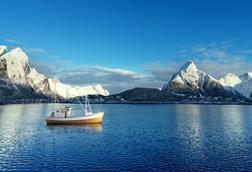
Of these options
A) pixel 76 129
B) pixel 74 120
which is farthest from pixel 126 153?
pixel 74 120

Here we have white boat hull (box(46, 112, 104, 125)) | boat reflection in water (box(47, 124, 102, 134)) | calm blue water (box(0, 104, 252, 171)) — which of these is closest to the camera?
calm blue water (box(0, 104, 252, 171))

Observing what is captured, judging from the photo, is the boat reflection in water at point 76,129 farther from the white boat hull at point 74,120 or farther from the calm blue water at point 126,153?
the calm blue water at point 126,153

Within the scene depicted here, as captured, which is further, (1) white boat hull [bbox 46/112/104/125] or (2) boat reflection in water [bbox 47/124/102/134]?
(1) white boat hull [bbox 46/112/104/125]

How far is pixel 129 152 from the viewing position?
70250mm

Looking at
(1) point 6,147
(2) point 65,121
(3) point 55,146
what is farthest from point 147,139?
(2) point 65,121

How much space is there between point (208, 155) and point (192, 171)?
14.6m

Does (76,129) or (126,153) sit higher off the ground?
(76,129)

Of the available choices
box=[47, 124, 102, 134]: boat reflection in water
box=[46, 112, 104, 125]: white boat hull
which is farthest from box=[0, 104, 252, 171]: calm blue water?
box=[46, 112, 104, 125]: white boat hull

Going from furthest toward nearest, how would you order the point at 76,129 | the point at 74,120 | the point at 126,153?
the point at 74,120 < the point at 76,129 < the point at 126,153

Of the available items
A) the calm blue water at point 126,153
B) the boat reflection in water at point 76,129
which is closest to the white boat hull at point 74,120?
the boat reflection in water at point 76,129

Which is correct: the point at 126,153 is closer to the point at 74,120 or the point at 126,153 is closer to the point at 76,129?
the point at 76,129

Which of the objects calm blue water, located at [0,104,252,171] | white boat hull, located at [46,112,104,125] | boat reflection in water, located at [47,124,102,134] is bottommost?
calm blue water, located at [0,104,252,171]

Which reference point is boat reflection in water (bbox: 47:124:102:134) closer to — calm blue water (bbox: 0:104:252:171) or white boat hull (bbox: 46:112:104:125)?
white boat hull (bbox: 46:112:104:125)

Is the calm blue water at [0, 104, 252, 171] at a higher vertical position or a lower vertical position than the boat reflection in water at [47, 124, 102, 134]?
lower
